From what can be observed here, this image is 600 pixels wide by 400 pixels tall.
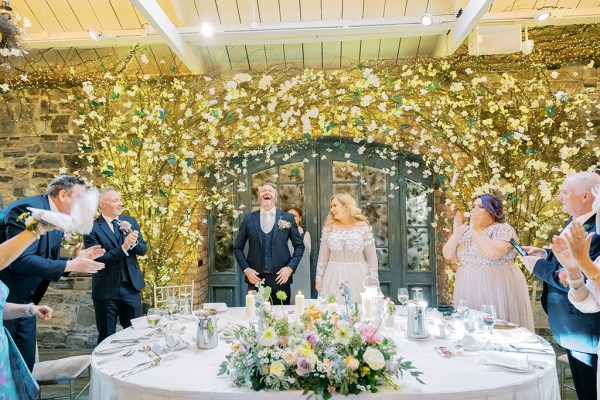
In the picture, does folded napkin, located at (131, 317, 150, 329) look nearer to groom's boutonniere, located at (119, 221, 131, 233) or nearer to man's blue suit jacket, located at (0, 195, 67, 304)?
man's blue suit jacket, located at (0, 195, 67, 304)

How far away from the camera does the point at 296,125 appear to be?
17.1 feet

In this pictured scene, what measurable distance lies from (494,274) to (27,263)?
3245 mm

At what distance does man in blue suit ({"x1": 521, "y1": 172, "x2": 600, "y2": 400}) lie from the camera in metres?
2.44

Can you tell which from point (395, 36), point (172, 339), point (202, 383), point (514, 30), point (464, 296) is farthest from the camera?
point (395, 36)

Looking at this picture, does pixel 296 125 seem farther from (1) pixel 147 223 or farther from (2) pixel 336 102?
(1) pixel 147 223

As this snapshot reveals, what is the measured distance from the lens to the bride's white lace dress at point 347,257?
4.29m

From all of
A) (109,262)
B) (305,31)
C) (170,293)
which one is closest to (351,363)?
(109,262)

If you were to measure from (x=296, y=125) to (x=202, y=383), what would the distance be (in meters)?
3.64

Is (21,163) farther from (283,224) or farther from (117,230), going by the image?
(283,224)

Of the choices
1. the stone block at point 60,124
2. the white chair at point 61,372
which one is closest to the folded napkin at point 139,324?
the white chair at point 61,372

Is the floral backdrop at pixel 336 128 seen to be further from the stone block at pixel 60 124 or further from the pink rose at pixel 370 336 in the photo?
the pink rose at pixel 370 336

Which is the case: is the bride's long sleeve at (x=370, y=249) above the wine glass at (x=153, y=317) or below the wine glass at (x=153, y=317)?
above

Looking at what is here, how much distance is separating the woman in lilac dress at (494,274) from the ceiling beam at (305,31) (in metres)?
1.95

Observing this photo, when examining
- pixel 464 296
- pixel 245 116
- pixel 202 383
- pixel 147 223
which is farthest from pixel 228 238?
pixel 202 383
